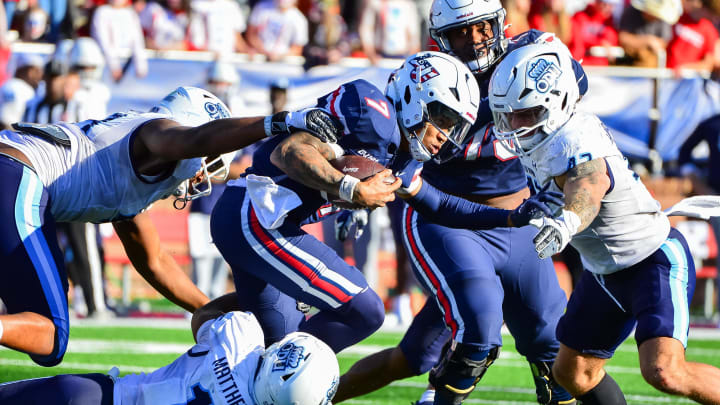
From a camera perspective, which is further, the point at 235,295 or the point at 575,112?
the point at 235,295

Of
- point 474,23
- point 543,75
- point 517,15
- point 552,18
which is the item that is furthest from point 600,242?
point 552,18

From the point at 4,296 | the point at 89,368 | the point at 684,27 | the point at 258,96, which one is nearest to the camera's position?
the point at 4,296

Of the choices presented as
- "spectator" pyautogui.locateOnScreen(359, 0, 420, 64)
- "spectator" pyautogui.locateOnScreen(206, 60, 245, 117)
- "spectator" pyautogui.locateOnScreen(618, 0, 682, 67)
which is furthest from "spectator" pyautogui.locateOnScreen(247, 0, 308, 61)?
"spectator" pyautogui.locateOnScreen(618, 0, 682, 67)

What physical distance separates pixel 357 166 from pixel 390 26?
7472mm

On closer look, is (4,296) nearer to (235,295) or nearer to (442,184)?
(235,295)

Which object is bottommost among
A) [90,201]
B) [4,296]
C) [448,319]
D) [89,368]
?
[89,368]

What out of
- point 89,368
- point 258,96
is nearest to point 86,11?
point 258,96

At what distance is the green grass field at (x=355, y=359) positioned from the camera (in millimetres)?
5793

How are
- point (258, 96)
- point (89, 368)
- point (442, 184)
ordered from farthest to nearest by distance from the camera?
1. point (258, 96)
2. point (89, 368)
3. point (442, 184)

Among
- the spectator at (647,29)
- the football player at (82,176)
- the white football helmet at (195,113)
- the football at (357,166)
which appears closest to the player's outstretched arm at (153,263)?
the football player at (82,176)

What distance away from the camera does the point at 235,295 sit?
4602 millimetres

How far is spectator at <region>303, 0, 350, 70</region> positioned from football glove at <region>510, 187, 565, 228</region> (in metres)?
6.41

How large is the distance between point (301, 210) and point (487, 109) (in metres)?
1.06

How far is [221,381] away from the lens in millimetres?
3344
